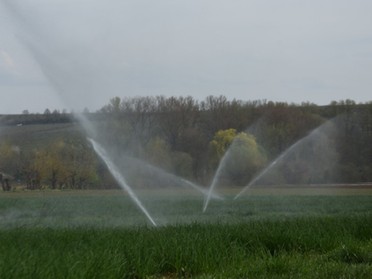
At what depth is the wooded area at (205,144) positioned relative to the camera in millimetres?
45438

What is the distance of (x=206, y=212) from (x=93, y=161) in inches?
970

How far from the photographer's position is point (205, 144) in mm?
58875

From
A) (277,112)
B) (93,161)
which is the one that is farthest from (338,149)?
(93,161)

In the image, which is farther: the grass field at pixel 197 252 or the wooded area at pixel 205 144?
the wooded area at pixel 205 144

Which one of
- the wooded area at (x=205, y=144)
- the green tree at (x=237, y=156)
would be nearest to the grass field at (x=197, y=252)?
the wooded area at (x=205, y=144)

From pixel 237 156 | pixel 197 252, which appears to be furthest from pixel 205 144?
pixel 197 252

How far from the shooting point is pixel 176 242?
10.5 m

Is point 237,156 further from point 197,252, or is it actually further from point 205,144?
point 197,252

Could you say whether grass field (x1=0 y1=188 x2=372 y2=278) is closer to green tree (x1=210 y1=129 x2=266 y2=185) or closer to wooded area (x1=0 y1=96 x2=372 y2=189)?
wooded area (x1=0 y1=96 x2=372 y2=189)

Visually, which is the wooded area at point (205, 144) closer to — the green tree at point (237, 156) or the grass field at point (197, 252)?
the green tree at point (237, 156)

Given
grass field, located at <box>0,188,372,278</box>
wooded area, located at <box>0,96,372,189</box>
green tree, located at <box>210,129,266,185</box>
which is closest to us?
grass field, located at <box>0,188,372,278</box>

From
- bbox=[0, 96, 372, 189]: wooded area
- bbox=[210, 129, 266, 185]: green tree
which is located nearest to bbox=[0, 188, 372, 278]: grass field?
bbox=[0, 96, 372, 189]: wooded area

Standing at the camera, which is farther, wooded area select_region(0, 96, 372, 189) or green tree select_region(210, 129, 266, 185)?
green tree select_region(210, 129, 266, 185)

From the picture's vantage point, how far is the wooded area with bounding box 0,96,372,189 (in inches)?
1789
